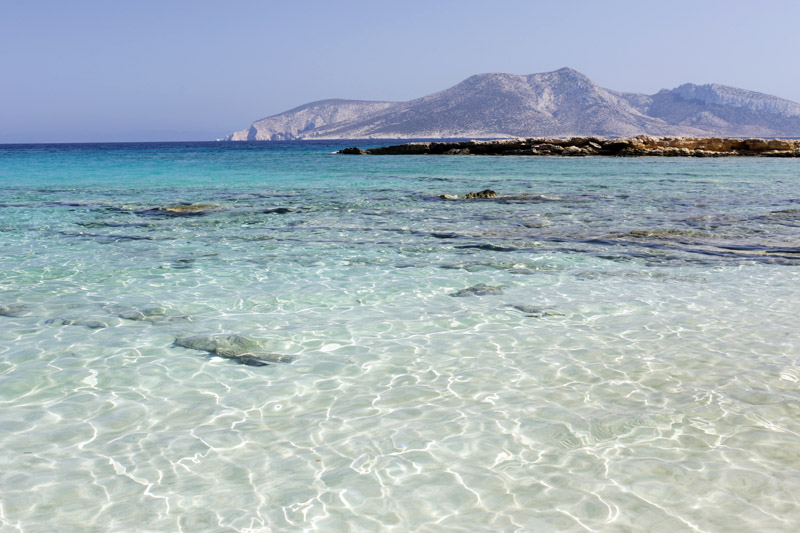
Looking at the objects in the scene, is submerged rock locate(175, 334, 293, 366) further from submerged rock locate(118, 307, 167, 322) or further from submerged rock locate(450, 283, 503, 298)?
submerged rock locate(450, 283, 503, 298)

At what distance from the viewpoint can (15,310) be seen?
8.16 meters

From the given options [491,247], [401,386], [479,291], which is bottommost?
[401,386]

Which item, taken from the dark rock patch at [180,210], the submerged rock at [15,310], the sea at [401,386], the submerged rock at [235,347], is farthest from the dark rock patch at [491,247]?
the dark rock patch at [180,210]

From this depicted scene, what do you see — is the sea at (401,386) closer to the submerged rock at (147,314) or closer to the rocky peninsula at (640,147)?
the submerged rock at (147,314)

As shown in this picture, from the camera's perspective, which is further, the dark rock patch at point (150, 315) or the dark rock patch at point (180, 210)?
the dark rock patch at point (180, 210)

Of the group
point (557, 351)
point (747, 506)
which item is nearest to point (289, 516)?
point (747, 506)

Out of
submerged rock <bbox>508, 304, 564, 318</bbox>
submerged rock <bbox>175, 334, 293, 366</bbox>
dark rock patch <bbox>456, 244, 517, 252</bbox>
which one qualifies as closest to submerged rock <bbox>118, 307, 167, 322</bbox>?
submerged rock <bbox>175, 334, 293, 366</bbox>

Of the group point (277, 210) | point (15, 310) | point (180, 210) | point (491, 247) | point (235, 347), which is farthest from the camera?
point (277, 210)

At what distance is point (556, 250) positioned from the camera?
12383 mm

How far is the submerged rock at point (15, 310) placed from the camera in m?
7.99

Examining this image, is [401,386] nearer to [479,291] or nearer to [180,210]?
[479,291]

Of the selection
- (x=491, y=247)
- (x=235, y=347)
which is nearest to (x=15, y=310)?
(x=235, y=347)

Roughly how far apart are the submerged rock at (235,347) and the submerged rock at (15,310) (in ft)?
8.14

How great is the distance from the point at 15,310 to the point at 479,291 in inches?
244
